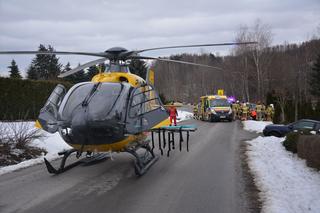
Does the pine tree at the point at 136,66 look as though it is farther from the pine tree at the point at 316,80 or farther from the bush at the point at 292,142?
the pine tree at the point at 316,80

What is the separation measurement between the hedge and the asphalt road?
14.2 metres

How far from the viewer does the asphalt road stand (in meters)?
6.72

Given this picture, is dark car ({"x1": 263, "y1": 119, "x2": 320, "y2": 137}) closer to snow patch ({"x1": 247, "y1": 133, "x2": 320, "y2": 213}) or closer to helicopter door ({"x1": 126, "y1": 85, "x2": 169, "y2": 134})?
snow patch ({"x1": 247, "y1": 133, "x2": 320, "y2": 213})

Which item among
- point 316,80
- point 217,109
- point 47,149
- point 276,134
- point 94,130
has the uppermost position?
point 316,80

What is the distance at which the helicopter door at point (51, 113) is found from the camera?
9344 mm

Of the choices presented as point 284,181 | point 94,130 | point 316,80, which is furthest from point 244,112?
point 94,130

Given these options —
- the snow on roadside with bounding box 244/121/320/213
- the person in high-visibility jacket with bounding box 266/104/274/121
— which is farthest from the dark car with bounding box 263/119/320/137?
the person in high-visibility jacket with bounding box 266/104/274/121

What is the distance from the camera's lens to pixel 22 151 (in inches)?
492

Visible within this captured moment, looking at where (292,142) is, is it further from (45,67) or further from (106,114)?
(45,67)

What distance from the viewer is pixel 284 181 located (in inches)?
335

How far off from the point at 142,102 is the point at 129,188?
2530 mm

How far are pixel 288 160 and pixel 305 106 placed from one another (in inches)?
896

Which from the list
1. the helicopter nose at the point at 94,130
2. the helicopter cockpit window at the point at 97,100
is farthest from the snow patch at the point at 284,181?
the helicopter cockpit window at the point at 97,100

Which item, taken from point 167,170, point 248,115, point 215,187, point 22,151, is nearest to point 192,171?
point 167,170
